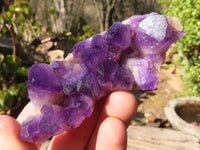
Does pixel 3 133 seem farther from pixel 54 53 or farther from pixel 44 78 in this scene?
pixel 54 53

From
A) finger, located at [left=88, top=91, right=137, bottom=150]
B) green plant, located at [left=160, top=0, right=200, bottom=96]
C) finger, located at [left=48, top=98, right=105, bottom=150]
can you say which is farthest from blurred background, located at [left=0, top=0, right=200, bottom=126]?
finger, located at [left=88, top=91, right=137, bottom=150]

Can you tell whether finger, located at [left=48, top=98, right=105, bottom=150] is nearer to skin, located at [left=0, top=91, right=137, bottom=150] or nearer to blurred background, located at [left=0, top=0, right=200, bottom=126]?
skin, located at [left=0, top=91, right=137, bottom=150]

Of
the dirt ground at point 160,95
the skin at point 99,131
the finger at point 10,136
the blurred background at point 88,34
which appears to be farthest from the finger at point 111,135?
the dirt ground at point 160,95

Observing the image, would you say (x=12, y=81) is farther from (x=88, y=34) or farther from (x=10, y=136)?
(x=88, y=34)

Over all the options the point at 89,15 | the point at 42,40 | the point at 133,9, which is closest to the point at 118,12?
the point at 133,9

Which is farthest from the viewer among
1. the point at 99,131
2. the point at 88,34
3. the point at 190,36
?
the point at 88,34

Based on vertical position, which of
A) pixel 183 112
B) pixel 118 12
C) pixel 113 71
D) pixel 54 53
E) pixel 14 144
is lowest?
pixel 183 112

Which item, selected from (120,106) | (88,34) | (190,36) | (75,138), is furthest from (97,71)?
(88,34)
